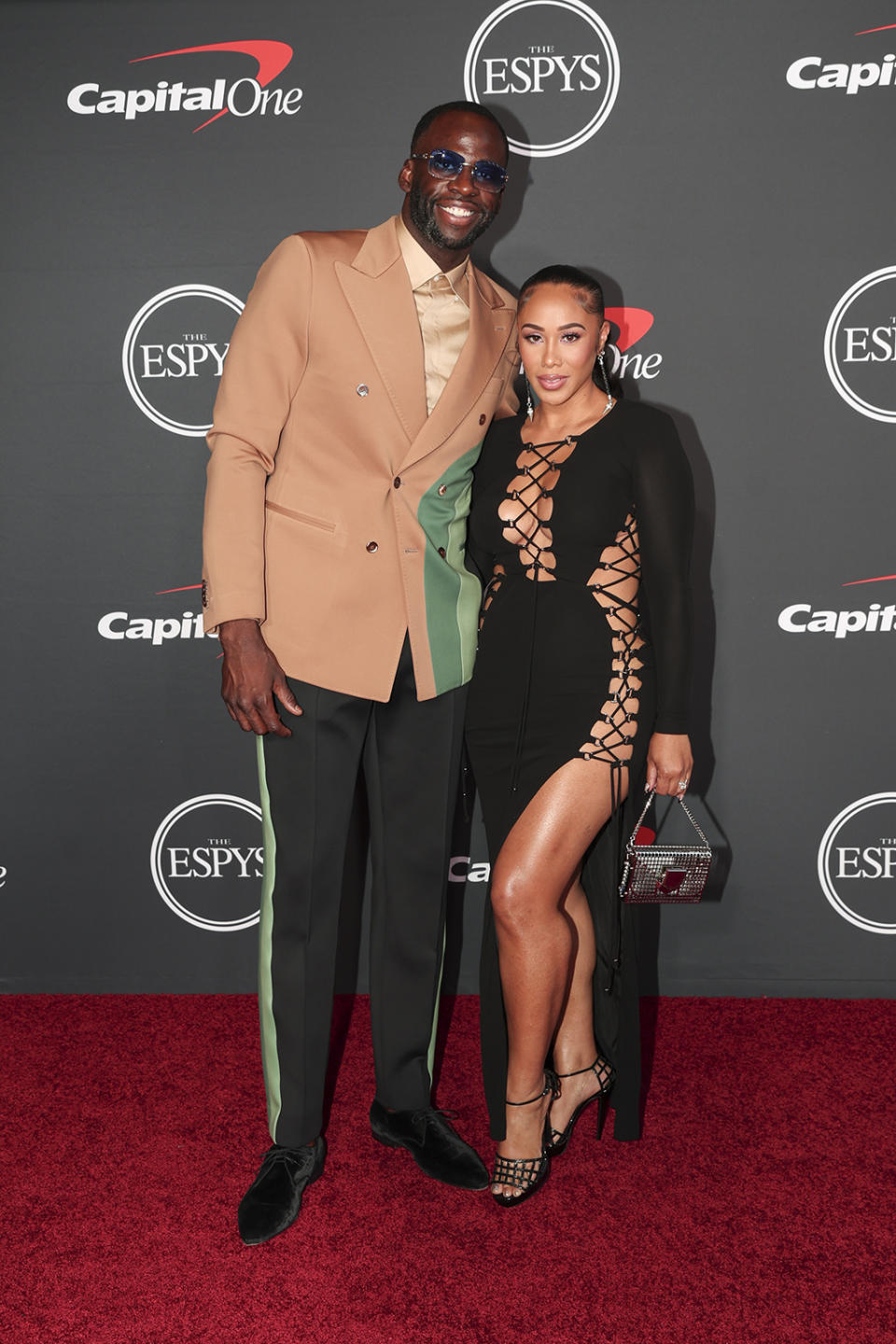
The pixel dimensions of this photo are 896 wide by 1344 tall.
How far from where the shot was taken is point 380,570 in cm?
235

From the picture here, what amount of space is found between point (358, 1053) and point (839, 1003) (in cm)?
143

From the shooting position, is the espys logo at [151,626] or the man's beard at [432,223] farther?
the espys logo at [151,626]

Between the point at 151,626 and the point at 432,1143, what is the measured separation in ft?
5.29

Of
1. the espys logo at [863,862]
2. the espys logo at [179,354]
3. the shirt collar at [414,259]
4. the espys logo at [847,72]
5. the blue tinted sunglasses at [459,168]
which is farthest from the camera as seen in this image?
the espys logo at [863,862]

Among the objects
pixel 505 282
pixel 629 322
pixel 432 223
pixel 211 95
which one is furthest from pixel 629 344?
pixel 211 95

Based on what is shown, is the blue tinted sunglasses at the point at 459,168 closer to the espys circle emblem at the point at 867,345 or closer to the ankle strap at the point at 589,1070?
the espys circle emblem at the point at 867,345

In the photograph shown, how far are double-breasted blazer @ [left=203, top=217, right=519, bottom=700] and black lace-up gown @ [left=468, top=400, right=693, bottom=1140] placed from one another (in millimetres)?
144

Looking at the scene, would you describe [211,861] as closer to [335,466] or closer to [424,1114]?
[424,1114]

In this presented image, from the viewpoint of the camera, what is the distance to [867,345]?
10.2 feet

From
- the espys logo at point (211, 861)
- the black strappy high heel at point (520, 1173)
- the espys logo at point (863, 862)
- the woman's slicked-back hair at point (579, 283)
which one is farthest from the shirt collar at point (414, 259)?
the espys logo at point (863, 862)

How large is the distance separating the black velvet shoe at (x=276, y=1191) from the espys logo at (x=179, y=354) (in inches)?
74.3

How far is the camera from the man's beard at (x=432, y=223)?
2309mm

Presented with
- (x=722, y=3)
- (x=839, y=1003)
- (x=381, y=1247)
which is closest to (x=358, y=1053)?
(x=381, y=1247)

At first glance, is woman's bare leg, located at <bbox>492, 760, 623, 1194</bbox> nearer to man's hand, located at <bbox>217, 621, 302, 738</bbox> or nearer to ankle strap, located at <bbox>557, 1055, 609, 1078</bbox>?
ankle strap, located at <bbox>557, 1055, 609, 1078</bbox>
